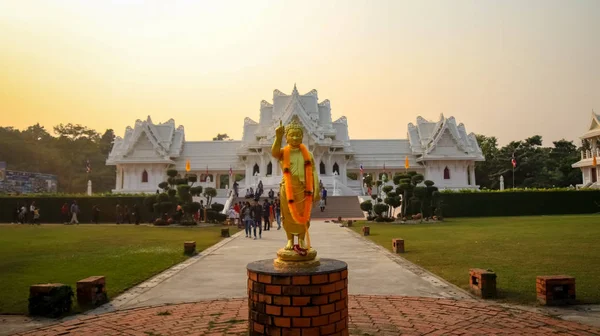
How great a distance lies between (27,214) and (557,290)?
111 feet

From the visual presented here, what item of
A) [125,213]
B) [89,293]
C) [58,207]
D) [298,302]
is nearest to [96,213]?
[125,213]

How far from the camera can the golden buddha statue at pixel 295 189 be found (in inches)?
205

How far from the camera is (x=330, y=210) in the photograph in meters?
33.8

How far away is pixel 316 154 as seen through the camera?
45.9 meters

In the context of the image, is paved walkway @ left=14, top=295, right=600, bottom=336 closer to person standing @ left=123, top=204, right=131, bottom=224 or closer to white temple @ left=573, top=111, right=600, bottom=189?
person standing @ left=123, top=204, right=131, bottom=224

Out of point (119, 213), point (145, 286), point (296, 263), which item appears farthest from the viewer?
point (119, 213)

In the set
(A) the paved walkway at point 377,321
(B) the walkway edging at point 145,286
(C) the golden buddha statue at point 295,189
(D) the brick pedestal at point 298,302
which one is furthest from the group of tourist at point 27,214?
(D) the brick pedestal at point 298,302

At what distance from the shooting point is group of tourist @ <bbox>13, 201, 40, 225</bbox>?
28.9m

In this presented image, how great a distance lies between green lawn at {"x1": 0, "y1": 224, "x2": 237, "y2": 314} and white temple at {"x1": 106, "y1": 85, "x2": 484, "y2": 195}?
98.5ft

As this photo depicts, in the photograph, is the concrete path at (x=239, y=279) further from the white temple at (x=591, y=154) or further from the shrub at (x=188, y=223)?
the white temple at (x=591, y=154)

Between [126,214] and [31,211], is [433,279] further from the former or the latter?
[31,211]

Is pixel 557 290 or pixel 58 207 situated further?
pixel 58 207

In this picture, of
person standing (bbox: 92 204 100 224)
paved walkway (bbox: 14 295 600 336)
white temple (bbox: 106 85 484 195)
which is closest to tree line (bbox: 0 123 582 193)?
white temple (bbox: 106 85 484 195)

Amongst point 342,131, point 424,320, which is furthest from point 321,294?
point 342,131
